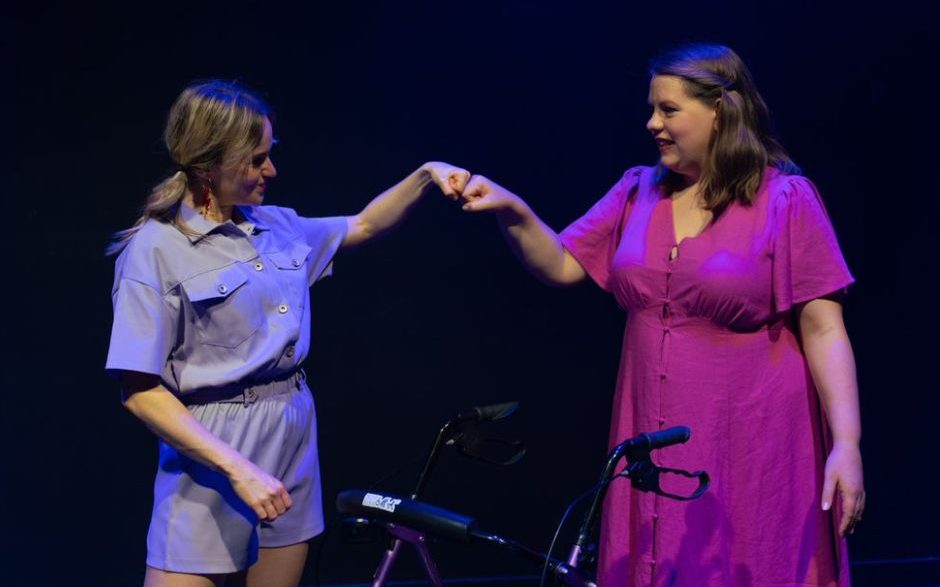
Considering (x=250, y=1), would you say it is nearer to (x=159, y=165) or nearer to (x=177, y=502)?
(x=159, y=165)

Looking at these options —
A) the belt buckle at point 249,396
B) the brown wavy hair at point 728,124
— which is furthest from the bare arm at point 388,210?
the brown wavy hair at point 728,124

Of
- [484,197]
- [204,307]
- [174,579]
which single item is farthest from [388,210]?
[174,579]

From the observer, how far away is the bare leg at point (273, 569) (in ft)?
7.21

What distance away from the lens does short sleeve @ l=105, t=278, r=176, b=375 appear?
6.32 ft

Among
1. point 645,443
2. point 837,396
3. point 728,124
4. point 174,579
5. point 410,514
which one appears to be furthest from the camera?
point 728,124

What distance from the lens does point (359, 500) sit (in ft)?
5.85

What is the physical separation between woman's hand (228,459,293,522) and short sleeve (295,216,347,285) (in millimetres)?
605

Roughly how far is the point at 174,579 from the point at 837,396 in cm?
139

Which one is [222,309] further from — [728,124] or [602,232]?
[728,124]

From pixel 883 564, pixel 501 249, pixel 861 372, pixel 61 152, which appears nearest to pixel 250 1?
pixel 61 152

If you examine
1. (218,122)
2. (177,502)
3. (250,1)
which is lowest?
(177,502)

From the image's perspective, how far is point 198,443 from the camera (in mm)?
1919

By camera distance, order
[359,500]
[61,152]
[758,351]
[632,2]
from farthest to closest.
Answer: [632,2] < [61,152] < [758,351] < [359,500]

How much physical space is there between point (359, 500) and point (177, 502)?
1.60ft
